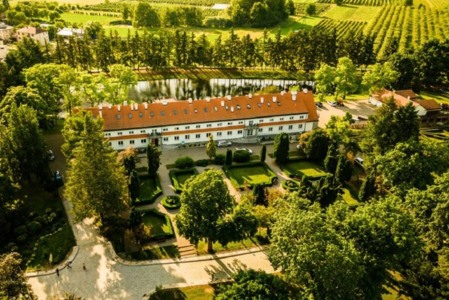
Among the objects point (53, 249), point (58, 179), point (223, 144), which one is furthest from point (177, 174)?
point (53, 249)

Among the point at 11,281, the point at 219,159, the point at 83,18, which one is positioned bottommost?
the point at 219,159

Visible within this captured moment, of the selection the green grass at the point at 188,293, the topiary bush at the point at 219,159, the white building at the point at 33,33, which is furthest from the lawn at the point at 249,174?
the white building at the point at 33,33

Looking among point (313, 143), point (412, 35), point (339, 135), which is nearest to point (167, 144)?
point (313, 143)

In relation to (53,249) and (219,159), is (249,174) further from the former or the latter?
(53,249)

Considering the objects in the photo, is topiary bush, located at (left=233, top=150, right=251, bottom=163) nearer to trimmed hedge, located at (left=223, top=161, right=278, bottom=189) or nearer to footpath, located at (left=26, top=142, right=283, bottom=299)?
trimmed hedge, located at (left=223, top=161, right=278, bottom=189)

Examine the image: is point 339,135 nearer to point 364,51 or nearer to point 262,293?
point 262,293

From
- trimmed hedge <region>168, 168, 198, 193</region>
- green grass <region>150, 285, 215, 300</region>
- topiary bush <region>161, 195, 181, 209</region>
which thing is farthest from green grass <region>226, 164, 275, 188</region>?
green grass <region>150, 285, 215, 300</region>

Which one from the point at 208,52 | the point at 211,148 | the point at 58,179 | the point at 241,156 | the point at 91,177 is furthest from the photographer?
the point at 208,52
